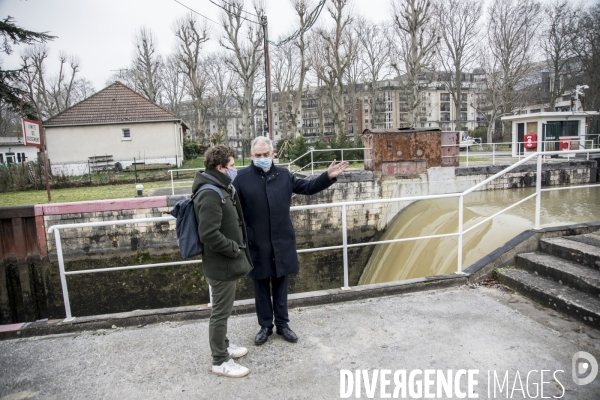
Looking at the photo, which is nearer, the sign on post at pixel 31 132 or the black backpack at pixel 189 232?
the black backpack at pixel 189 232

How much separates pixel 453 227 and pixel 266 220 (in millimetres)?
8095

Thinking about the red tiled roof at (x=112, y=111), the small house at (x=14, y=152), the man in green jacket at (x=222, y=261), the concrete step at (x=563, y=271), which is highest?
the red tiled roof at (x=112, y=111)

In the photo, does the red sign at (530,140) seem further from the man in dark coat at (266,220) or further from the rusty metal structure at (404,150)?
the man in dark coat at (266,220)

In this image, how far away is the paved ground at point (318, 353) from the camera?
265cm

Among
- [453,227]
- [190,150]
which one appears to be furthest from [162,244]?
[190,150]

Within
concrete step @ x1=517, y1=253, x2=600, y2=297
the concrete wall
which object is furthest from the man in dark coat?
the concrete wall

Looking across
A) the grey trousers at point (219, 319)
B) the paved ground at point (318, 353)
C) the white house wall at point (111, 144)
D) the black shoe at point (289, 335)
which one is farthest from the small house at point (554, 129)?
the white house wall at point (111, 144)

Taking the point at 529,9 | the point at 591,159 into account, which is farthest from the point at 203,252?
the point at 529,9

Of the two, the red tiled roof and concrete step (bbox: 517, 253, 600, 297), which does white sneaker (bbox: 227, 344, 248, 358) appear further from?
the red tiled roof

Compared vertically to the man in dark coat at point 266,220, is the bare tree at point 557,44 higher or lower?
higher

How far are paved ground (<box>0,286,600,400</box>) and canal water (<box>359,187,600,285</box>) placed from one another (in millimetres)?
3868

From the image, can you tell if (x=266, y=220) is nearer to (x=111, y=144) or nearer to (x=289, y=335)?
(x=289, y=335)

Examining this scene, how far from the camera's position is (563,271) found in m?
Result: 4.02

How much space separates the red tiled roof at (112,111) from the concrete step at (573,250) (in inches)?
925
